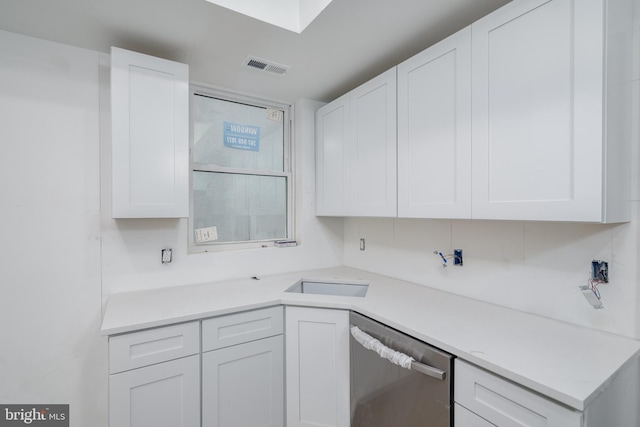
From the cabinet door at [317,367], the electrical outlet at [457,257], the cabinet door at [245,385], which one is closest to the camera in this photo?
the cabinet door at [245,385]

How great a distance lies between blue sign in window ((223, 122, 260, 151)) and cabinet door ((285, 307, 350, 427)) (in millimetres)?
1345

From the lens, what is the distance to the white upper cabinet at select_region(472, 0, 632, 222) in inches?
39.0

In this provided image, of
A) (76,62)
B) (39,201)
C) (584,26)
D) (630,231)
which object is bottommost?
(630,231)

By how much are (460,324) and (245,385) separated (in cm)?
117

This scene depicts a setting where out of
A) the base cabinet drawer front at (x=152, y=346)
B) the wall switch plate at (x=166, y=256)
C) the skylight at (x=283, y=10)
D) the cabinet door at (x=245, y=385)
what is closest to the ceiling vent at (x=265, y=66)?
the skylight at (x=283, y=10)

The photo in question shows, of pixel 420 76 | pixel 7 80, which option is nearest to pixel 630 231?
pixel 420 76

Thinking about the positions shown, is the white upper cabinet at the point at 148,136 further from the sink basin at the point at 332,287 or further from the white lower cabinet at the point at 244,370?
the sink basin at the point at 332,287

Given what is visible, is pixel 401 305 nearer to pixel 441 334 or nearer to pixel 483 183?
pixel 441 334

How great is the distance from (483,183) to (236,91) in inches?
74.4

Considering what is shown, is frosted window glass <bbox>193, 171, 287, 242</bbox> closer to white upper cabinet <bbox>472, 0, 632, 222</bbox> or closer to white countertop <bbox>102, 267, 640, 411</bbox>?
white countertop <bbox>102, 267, 640, 411</bbox>

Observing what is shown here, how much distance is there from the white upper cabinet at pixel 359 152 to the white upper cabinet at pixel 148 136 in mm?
1058

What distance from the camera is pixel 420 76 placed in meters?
1.58

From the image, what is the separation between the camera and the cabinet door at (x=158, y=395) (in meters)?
1.29

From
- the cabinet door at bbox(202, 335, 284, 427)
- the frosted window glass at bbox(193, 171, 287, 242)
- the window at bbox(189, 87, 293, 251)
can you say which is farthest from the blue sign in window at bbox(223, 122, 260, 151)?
the cabinet door at bbox(202, 335, 284, 427)
